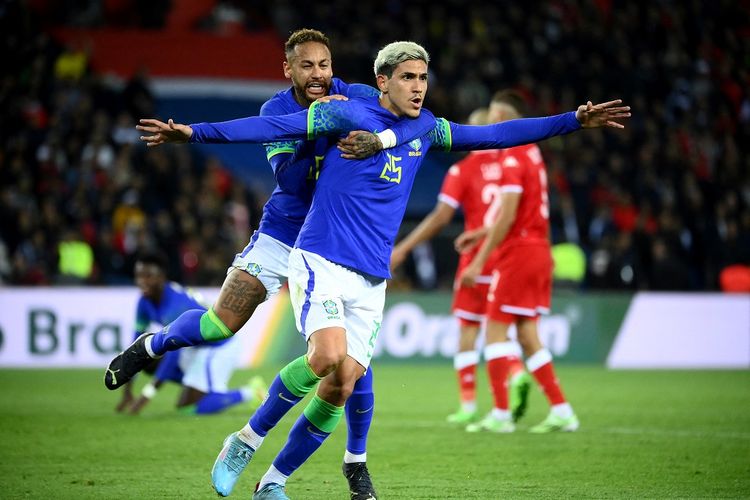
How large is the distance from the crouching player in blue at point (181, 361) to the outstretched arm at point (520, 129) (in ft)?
16.5

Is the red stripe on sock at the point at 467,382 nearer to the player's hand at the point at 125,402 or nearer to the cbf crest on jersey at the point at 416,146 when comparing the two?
the player's hand at the point at 125,402

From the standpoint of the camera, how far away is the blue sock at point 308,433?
6.06m

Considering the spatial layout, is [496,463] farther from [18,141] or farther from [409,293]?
[18,141]

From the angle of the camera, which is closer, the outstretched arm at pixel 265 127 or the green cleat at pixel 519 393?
the outstretched arm at pixel 265 127

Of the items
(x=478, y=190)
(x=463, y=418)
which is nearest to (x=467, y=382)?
(x=463, y=418)

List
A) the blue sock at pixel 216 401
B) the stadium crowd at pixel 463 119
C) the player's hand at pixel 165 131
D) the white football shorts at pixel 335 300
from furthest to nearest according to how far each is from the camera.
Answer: the stadium crowd at pixel 463 119 < the blue sock at pixel 216 401 < the white football shorts at pixel 335 300 < the player's hand at pixel 165 131

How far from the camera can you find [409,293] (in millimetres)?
16547

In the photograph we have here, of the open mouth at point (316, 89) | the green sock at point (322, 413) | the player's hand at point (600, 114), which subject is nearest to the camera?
the green sock at point (322, 413)

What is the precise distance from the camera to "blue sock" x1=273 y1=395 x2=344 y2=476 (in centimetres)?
606

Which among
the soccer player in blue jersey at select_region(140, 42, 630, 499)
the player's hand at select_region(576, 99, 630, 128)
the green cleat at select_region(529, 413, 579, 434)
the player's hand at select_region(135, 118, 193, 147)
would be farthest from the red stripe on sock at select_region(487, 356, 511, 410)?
the player's hand at select_region(135, 118, 193, 147)

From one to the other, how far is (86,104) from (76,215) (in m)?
2.45

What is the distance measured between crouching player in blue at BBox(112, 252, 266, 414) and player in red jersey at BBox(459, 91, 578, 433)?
8.58 feet

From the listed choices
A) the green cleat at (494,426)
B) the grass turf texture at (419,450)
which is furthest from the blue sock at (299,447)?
the green cleat at (494,426)

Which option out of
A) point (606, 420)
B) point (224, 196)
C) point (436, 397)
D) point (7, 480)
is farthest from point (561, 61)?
point (7, 480)
